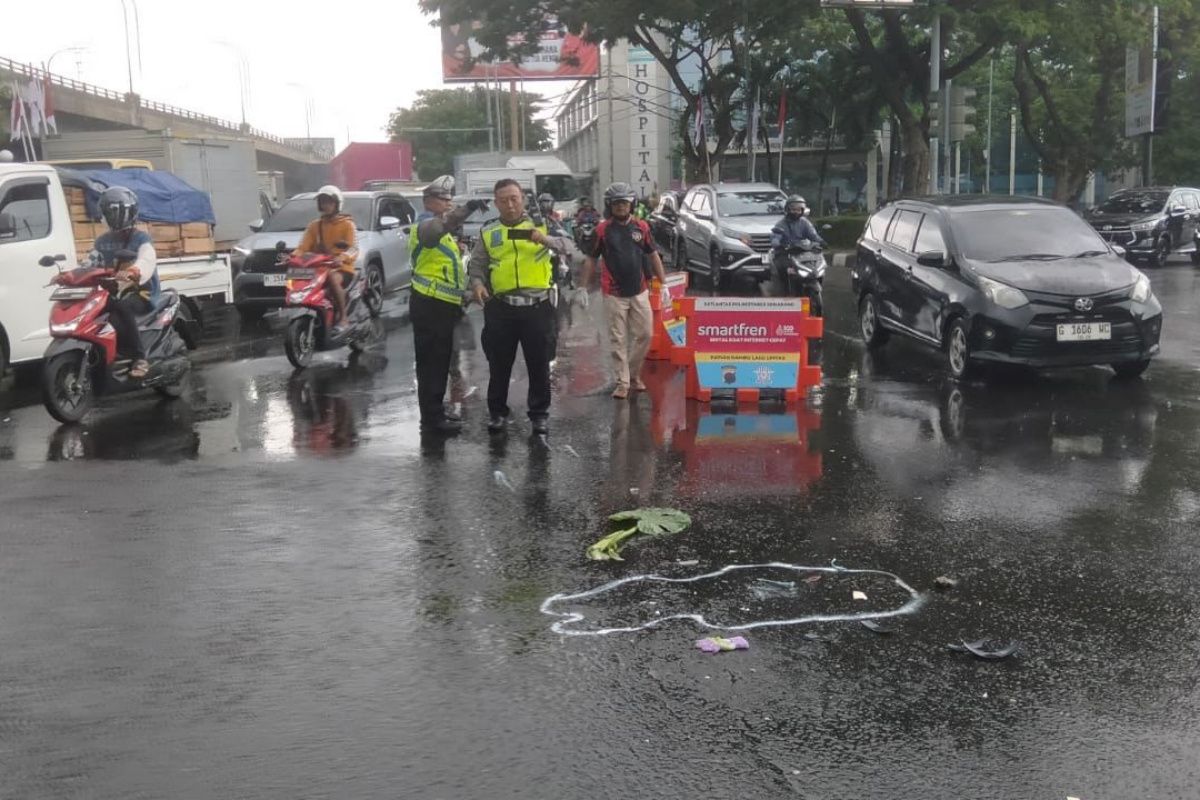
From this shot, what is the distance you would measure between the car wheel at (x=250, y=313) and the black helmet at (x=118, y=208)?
8401 mm

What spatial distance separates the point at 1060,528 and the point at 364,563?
3.59m

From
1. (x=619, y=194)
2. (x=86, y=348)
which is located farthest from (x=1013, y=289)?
(x=86, y=348)

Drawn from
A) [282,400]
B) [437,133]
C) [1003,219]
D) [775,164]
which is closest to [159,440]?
[282,400]

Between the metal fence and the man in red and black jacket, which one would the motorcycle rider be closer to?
the man in red and black jacket

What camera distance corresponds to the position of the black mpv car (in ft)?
34.3

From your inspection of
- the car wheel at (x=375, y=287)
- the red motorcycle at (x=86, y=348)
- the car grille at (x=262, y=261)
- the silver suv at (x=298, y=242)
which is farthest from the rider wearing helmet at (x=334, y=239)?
the car grille at (x=262, y=261)

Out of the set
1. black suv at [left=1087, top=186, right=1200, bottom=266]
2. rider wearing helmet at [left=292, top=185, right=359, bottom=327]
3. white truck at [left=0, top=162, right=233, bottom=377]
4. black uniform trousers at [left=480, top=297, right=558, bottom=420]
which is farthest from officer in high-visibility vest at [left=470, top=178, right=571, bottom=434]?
black suv at [left=1087, top=186, right=1200, bottom=266]

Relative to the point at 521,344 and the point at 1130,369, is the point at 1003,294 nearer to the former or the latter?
the point at 1130,369

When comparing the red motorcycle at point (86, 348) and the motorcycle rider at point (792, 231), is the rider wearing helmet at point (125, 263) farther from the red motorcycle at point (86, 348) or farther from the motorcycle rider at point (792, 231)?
the motorcycle rider at point (792, 231)

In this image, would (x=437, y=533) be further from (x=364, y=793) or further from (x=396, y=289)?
(x=396, y=289)

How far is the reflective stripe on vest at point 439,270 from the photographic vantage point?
8977mm

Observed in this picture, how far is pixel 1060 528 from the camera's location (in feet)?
21.0

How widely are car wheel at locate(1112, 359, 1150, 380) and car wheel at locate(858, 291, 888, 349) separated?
277cm

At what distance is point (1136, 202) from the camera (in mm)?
26078
